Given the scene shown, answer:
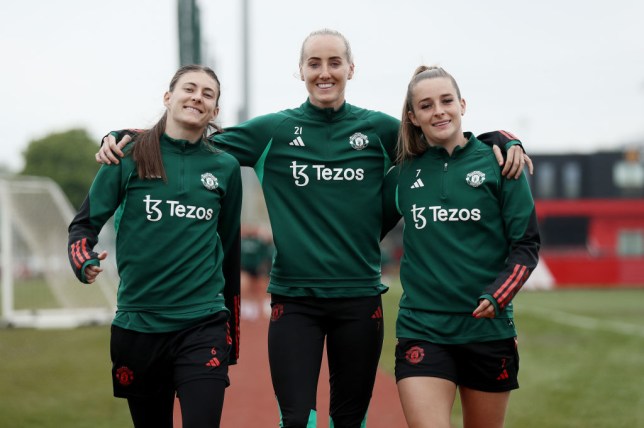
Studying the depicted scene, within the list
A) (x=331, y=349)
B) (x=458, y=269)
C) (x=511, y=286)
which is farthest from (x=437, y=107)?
(x=331, y=349)

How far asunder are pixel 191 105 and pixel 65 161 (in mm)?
65381

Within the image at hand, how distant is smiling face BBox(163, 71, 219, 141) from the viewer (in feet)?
13.4

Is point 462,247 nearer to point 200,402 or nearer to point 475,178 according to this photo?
point 475,178

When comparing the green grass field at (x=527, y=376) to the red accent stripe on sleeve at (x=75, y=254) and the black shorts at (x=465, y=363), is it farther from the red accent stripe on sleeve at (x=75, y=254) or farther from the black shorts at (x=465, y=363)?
the red accent stripe on sleeve at (x=75, y=254)

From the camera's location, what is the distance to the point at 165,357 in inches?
153

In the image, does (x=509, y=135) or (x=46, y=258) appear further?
(x=46, y=258)

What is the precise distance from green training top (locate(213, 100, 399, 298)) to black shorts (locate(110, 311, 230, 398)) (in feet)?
1.80

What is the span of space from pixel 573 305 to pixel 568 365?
43.2 ft

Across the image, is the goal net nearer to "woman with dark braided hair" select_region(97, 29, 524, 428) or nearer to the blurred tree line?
"woman with dark braided hair" select_region(97, 29, 524, 428)

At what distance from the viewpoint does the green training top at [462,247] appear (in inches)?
156

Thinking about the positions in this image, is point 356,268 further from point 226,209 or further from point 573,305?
point 573,305

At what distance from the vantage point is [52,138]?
2645 inches

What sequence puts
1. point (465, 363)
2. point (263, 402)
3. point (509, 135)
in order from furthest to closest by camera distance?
1. point (263, 402)
2. point (509, 135)
3. point (465, 363)

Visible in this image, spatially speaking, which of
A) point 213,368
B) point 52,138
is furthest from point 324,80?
point 52,138
